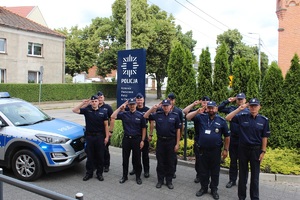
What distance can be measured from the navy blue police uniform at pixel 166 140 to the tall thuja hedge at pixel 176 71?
416 cm

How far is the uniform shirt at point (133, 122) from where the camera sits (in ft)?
20.1

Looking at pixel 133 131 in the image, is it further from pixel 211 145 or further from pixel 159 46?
pixel 159 46

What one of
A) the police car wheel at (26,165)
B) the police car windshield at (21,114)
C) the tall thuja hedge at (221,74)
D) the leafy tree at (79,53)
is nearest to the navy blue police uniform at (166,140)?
the police car wheel at (26,165)

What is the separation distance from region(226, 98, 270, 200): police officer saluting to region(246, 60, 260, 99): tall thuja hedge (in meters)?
4.13

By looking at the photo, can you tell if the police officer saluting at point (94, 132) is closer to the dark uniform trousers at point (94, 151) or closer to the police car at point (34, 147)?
the dark uniform trousers at point (94, 151)

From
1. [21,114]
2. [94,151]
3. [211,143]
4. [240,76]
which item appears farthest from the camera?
[240,76]

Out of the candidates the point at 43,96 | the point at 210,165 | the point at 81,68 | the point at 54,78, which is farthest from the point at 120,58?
the point at 81,68

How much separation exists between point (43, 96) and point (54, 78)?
414 centimetres

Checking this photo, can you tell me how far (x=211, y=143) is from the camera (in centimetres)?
538

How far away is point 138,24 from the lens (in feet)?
112

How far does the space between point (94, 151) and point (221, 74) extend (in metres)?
5.08

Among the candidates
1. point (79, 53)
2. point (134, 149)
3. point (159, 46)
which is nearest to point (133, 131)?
point (134, 149)

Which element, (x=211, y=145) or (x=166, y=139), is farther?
(x=166, y=139)

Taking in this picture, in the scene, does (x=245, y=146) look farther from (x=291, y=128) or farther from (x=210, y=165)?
(x=291, y=128)
